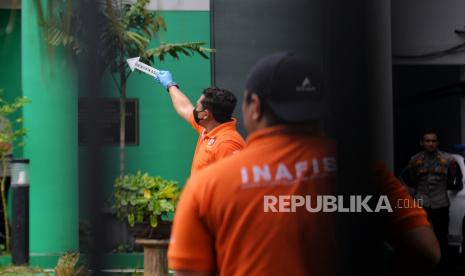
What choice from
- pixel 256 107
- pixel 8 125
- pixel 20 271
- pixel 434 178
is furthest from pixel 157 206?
pixel 256 107

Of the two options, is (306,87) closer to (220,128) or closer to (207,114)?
(220,128)

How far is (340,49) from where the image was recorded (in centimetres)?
183

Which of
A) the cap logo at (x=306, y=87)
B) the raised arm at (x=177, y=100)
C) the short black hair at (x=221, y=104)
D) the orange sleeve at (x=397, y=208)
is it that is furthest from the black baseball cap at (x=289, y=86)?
the raised arm at (x=177, y=100)

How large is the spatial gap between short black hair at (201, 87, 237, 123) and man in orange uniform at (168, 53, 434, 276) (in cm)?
237

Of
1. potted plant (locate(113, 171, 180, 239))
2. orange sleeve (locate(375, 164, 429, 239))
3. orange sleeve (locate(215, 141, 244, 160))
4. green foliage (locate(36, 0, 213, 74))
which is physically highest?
green foliage (locate(36, 0, 213, 74))

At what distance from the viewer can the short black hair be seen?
175 inches

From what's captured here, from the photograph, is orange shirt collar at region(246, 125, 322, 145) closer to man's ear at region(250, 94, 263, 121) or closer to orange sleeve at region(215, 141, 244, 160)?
man's ear at region(250, 94, 263, 121)

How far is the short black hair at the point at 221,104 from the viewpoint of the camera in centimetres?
446

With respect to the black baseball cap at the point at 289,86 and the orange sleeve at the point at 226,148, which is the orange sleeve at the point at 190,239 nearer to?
the black baseball cap at the point at 289,86

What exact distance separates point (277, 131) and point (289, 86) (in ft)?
0.33

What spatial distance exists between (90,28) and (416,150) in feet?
15.3

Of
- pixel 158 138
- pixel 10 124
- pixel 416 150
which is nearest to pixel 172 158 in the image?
pixel 158 138

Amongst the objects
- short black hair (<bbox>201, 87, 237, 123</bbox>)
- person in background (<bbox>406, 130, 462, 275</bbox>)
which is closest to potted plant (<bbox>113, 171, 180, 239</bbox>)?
short black hair (<bbox>201, 87, 237, 123</bbox>)

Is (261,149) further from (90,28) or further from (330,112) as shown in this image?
(90,28)
